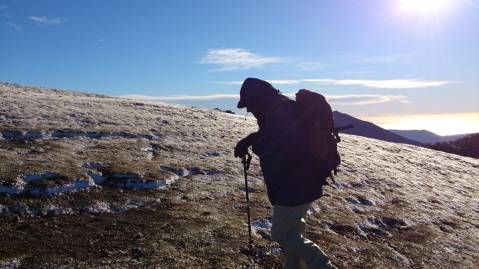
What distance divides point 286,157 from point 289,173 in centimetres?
32

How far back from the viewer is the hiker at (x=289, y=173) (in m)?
7.95

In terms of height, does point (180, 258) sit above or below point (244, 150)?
below

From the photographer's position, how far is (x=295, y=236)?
318 inches

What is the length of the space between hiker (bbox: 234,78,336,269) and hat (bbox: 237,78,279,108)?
99 millimetres

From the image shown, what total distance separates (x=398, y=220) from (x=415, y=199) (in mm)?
3938

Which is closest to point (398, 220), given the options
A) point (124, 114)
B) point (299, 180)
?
point (299, 180)

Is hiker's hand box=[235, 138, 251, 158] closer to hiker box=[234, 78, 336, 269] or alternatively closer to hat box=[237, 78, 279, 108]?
hiker box=[234, 78, 336, 269]

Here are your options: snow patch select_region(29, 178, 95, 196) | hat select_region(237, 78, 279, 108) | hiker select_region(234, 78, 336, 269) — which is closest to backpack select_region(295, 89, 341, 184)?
hiker select_region(234, 78, 336, 269)

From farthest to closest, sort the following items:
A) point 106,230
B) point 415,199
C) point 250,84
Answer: point 415,199 < point 106,230 < point 250,84

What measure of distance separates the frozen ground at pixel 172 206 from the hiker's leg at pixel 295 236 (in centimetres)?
223

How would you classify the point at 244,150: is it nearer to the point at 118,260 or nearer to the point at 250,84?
the point at 250,84

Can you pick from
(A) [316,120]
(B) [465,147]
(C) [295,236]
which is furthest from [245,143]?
(B) [465,147]

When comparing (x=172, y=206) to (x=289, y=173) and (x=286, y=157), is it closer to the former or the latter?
(x=289, y=173)

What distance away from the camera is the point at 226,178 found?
17188 mm
